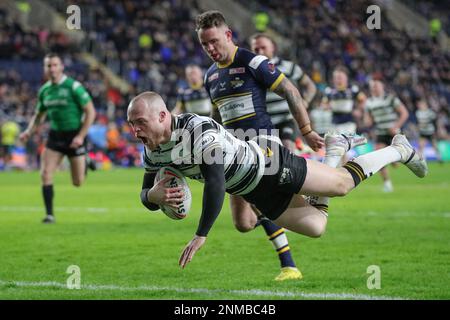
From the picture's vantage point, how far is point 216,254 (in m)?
9.46

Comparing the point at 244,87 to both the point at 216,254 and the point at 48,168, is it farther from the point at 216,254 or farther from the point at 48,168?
the point at 48,168

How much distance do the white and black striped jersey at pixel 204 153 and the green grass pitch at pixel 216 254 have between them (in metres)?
0.97

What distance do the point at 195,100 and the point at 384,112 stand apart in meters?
6.63

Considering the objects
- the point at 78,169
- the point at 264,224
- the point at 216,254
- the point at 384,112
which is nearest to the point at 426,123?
the point at 384,112

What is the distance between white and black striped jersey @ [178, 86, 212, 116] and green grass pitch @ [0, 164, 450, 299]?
1864 mm

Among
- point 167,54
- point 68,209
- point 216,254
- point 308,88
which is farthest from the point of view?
point 167,54

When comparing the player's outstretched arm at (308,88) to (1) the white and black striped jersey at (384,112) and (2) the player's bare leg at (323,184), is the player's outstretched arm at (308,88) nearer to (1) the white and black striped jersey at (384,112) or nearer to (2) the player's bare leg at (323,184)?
(2) the player's bare leg at (323,184)

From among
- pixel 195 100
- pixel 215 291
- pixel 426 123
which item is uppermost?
pixel 426 123

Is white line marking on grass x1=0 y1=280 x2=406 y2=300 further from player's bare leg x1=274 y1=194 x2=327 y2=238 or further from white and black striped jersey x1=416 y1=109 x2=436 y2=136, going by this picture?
white and black striped jersey x1=416 y1=109 x2=436 y2=136

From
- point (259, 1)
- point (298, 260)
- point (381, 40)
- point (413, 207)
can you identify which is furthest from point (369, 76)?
point (298, 260)

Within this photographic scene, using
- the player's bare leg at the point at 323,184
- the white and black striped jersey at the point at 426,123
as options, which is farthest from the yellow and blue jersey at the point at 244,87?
the white and black striped jersey at the point at 426,123

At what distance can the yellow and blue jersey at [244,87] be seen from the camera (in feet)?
26.3

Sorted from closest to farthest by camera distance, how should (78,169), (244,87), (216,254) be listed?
(244,87) < (216,254) < (78,169)

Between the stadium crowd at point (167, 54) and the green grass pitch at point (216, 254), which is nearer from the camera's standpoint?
the green grass pitch at point (216, 254)
